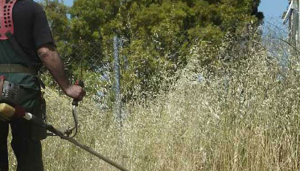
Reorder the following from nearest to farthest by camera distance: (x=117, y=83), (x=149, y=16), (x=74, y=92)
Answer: (x=74, y=92) < (x=117, y=83) < (x=149, y=16)

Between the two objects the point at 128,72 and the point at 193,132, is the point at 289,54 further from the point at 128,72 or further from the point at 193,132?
the point at 128,72

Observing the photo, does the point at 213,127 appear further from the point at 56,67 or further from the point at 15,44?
the point at 15,44

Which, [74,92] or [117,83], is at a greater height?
[74,92]

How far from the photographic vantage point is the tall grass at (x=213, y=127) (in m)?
5.60

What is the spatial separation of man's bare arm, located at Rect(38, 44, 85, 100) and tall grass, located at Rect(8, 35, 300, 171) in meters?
1.91

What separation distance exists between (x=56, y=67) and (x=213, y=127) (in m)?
2.10

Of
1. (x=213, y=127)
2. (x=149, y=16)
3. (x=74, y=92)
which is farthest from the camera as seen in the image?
(x=149, y=16)

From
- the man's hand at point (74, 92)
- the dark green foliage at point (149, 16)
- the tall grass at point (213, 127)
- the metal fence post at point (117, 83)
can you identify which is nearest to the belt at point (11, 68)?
the man's hand at point (74, 92)

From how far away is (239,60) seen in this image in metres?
6.13

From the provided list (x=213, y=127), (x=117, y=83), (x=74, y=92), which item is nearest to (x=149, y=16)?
(x=117, y=83)

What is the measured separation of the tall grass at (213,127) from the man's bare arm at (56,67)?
6.27 feet

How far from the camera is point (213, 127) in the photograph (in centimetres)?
584

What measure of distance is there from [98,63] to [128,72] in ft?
1.87

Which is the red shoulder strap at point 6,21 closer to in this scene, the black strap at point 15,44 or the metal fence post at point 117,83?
the black strap at point 15,44
